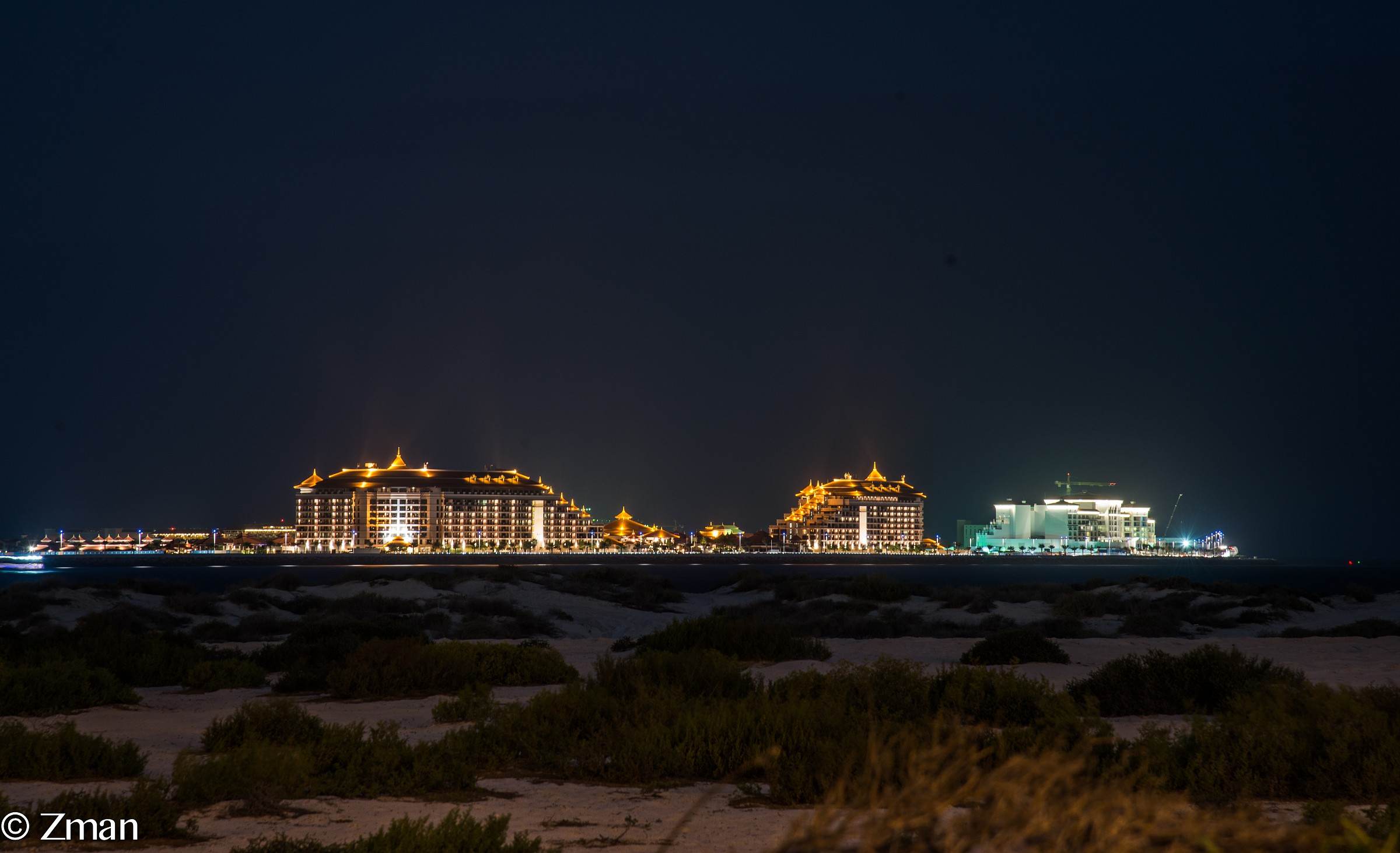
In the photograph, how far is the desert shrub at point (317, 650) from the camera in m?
12.2

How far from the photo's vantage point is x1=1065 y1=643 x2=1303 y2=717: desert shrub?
982 cm

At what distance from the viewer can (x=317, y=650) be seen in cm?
1390

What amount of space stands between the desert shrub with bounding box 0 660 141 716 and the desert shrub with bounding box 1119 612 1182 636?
17797 mm

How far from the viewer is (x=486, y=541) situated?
16262cm

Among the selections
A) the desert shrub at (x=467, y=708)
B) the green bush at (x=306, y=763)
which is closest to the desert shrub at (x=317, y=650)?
the desert shrub at (x=467, y=708)

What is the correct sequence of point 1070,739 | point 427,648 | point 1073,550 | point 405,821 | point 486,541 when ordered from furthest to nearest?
point 1073,550
point 486,541
point 427,648
point 1070,739
point 405,821

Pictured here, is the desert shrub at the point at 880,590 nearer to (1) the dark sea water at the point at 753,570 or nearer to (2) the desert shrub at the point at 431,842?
(1) the dark sea water at the point at 753,570

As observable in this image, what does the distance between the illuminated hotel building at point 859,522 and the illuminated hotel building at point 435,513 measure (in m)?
36.8

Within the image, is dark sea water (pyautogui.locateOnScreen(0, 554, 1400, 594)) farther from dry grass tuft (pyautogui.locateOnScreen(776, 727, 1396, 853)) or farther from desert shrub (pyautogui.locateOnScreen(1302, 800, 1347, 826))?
dry grass tuft (pyautogui.locateOnScreen(776, 727, 1396, 853))

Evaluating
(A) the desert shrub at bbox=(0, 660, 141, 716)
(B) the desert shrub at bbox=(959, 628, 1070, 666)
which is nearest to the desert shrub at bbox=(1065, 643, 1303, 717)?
(B) the desert shrub at bbox=(959, 628, 1070, 666)

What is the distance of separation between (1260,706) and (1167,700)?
3.03 metres

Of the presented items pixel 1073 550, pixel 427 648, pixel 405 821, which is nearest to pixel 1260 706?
pixel 405 821

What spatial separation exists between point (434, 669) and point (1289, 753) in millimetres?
8110

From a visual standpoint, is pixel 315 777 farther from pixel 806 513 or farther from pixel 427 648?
pixel 806 513
